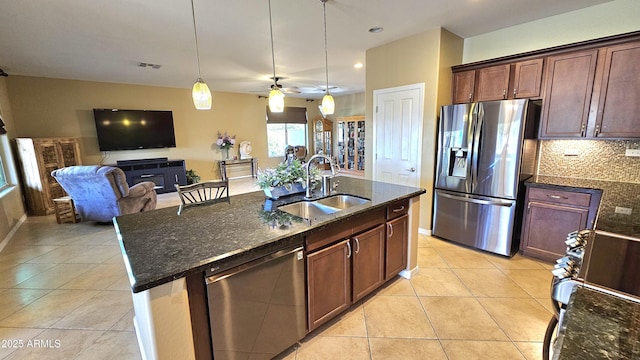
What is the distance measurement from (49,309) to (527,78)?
515cm

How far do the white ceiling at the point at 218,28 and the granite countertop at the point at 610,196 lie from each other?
181cm

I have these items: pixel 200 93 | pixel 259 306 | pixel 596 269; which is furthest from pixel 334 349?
pixel 200 93

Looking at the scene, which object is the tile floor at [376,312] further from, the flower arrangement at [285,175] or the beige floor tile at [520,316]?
→ the flower arrangement at [285,175]

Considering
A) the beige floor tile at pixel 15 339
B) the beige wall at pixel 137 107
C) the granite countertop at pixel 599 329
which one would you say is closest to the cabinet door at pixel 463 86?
the granite countertop at pixel 599 329

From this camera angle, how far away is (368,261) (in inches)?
86.8

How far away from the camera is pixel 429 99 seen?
341 centimetres

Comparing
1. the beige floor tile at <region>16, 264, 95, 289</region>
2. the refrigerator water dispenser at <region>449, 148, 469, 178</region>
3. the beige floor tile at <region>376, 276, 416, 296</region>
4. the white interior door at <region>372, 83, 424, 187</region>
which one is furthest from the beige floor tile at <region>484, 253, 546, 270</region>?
the beige floor tile at <region>16, 264, 95, 289</region>

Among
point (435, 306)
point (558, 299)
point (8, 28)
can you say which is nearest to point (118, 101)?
point (8, 28)

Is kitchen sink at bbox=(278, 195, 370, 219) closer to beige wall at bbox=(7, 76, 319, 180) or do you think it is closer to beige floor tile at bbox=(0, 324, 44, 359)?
beige floor tile at bbox=(0, 324, 44, 359)

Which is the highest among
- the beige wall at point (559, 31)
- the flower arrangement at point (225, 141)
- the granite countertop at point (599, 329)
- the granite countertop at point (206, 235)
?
the beige wall at point (559, 31)

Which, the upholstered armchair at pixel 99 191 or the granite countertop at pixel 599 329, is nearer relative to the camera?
the granite countertop at pixel 599 329

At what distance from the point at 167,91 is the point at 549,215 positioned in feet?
25.7

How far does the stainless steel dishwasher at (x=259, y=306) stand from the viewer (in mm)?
1373

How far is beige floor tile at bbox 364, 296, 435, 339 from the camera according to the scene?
1.98 meters
